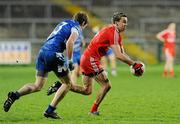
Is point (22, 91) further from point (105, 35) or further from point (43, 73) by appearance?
point (105, 35)

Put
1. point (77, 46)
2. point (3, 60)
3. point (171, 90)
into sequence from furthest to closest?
point (3, 60) → point (77, 46) → point (171, 90)

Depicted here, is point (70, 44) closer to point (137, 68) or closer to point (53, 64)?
point (53, 64)

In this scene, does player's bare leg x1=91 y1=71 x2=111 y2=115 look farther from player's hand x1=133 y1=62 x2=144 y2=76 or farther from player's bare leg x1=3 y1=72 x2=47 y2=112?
player's bare leg x1=3 y1=72 x2=47 y2=112

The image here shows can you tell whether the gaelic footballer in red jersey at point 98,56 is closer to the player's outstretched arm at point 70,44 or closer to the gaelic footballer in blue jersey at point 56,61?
the gaelic footballer in blue jersey at point 56,61

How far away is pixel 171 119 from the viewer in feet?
42.7

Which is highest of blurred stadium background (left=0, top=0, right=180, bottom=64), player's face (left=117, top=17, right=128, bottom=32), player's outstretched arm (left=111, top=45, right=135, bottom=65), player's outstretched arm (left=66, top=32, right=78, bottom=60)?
player's face (left=117, top=17, right=128, bottom=32)

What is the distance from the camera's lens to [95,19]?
4319cm

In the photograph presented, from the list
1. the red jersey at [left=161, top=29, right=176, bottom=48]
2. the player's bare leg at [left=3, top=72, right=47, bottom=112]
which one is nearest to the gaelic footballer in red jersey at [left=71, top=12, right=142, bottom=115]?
the player's bare leg at [left=3, top=72, right=47, bottom=112]

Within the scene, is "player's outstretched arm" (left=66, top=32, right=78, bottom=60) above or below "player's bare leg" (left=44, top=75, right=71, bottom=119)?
above

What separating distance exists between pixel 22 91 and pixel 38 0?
105 feet

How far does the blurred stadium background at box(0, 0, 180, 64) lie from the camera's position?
135ft

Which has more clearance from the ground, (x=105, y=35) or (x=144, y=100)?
(x=105, y=35)

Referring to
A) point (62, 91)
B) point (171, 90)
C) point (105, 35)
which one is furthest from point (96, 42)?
point (171, 90)

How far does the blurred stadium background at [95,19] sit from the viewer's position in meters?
41.2
